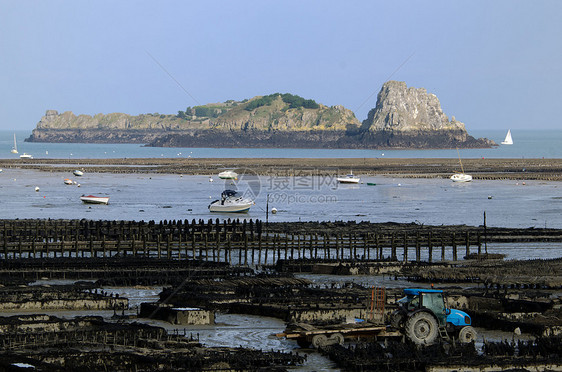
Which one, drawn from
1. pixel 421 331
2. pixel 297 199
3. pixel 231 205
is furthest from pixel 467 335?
pixel 297 199

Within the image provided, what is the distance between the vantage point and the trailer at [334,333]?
957 inches

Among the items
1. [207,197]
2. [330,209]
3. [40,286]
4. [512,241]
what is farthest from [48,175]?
[40,286]

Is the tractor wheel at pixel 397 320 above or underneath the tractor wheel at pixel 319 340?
above

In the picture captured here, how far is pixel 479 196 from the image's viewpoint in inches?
4205

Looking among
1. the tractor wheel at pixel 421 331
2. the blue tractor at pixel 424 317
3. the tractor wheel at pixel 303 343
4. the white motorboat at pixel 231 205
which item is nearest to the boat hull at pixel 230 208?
the white motorboat at pixel 231 205

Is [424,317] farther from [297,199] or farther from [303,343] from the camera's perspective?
[297,199]

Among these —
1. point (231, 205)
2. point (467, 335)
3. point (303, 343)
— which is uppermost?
point (231, 205)

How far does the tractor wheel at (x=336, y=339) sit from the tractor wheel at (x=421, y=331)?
6.35 feet

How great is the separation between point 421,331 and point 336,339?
Result: 2381 mm

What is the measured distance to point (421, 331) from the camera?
23.6m

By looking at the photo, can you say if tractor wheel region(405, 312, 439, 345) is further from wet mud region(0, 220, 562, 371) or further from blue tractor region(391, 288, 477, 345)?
wet mud region(0, 220, 562, 371)

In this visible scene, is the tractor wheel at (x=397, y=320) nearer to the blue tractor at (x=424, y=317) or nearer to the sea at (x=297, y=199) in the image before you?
the blue tractor at (x=424, y=317)

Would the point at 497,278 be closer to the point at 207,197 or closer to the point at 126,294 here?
the point at 126,294

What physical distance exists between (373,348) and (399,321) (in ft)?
4.42
